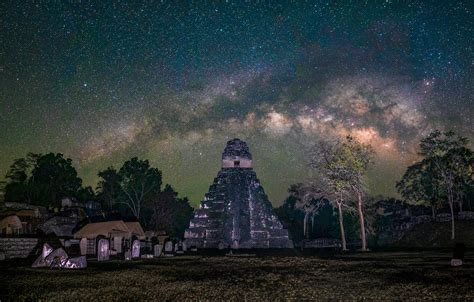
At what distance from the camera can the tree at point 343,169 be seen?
44.2 metres

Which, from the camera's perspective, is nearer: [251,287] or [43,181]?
[251,287]

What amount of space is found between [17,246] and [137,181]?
56.9 m

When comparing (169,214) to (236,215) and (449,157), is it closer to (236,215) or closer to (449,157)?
(236,215)

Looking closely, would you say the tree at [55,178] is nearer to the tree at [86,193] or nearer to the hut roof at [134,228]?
the tree at [86,193]

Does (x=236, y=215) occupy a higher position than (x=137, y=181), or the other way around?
(x=137, y=181)

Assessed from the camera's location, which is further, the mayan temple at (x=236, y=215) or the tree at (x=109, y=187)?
the tree at (x=109, y=187)

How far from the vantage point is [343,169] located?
4469cm

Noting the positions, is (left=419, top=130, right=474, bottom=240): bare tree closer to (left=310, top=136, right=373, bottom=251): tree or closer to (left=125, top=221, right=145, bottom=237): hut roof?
(left=310, top=136, right=373, bottom=251): tree

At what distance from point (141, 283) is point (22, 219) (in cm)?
4796

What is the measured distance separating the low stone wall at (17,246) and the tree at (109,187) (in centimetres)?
5571

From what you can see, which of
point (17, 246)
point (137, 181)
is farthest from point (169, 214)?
point (17, 246)

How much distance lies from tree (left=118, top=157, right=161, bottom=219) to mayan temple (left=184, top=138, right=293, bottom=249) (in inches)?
1308

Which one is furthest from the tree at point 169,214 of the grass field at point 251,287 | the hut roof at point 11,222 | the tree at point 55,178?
the grass field at point 251,287

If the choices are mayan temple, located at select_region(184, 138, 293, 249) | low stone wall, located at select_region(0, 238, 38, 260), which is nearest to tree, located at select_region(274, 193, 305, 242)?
mayan temple, located at select_region(184, 138, 293, 249)
